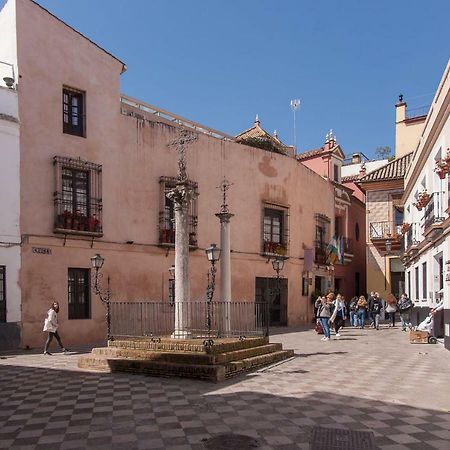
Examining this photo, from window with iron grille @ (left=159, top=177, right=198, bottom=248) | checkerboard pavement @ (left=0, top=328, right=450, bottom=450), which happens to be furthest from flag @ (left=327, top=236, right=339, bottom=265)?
checkerboard pavement @ (left=0, top=328, right=450, bottom=450)

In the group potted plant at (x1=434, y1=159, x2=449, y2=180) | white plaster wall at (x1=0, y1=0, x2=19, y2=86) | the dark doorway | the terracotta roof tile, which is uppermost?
white plaster wall at (x1=0, y1=0, x2=19, y2=86)

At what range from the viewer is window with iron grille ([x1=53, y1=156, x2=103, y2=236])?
16266 mm

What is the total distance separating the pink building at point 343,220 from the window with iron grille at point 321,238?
1.01 m

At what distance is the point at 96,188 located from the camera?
17.4 metres

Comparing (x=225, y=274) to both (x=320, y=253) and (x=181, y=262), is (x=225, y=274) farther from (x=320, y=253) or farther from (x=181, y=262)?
(x=320, y=253)

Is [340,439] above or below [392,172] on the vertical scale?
below

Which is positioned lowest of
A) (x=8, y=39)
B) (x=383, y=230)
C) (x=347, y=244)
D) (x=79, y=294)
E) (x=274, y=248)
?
(x=79, y=294)

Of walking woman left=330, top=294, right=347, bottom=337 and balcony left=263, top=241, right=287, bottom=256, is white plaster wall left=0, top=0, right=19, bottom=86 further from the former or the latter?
walking woman left=330, top=294, right=347, bottom=337

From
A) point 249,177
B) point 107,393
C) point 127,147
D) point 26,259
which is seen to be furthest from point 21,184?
point 249,177

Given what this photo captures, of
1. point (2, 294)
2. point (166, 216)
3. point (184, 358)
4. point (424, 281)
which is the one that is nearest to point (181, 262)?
point (184, 358)

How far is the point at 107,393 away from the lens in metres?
8.71

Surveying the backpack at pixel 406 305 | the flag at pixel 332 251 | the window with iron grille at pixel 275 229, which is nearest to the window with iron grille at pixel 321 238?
the flag at pixel 332 251

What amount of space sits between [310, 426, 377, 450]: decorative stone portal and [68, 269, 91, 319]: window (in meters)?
11.9

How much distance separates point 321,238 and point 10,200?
57.8 feet
